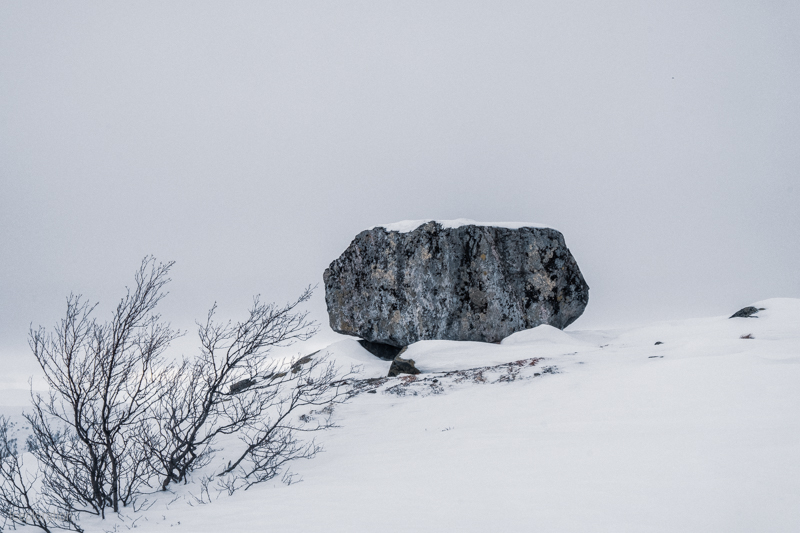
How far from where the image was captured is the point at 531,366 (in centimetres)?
998

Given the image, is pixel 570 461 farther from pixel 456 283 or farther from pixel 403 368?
pixel 456 283

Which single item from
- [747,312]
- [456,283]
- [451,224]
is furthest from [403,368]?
[747,312]

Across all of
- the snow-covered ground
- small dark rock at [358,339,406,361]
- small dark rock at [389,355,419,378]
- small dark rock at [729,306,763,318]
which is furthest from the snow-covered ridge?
the snow-covered ground

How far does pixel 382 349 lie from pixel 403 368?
4.66 m

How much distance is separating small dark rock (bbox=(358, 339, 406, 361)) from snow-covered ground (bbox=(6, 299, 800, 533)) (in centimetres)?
765

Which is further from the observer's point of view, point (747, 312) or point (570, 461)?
point (747, 312)

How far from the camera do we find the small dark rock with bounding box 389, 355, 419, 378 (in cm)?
1189

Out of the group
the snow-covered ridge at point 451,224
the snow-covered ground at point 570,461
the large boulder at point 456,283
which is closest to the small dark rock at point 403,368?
the large boulder at point 456,283

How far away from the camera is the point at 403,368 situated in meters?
12.1

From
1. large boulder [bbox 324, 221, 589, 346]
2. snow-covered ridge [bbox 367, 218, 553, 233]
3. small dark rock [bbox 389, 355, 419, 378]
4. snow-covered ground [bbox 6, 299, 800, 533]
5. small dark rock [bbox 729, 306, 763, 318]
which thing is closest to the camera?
snow-covered ground [bbox 6, 299, 800, 533]

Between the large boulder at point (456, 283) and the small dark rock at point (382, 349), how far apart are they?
1.72ft

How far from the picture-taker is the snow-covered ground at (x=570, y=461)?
3201 millimetres

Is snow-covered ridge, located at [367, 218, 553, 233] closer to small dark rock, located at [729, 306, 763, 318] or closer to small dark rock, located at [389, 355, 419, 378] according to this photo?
small dark rock, located at [389, 355, 419, 378]

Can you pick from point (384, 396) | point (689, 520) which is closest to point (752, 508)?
point (689, 520)
